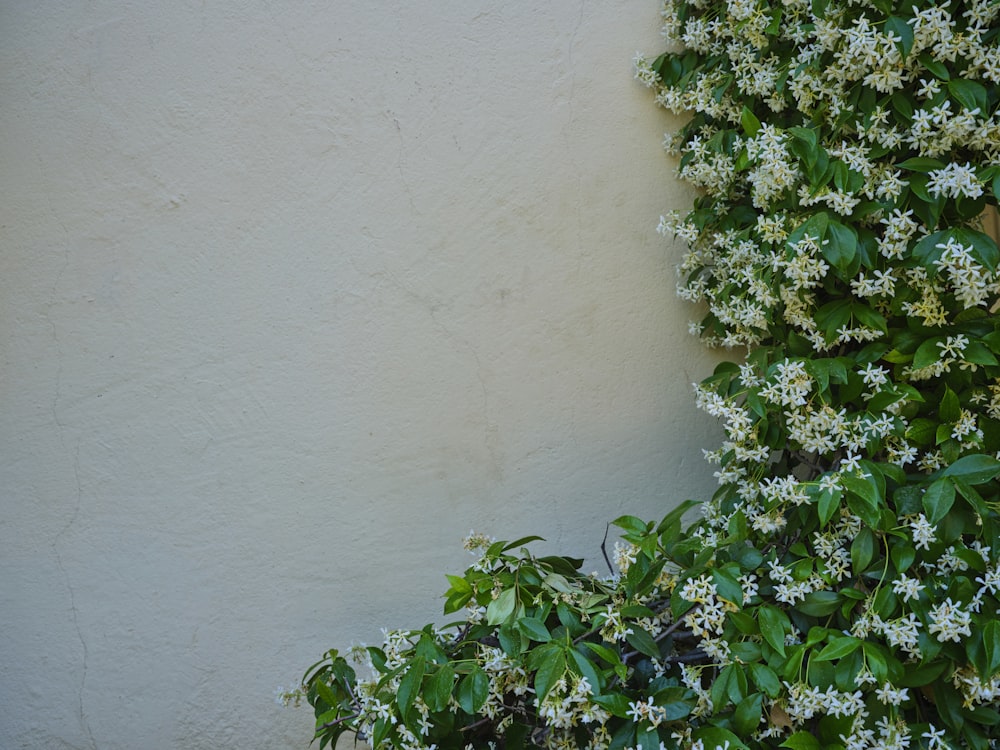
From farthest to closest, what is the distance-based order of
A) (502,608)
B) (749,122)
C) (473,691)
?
(749,122), (502,608), (473,691)

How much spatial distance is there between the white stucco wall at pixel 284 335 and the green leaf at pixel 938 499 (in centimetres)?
72

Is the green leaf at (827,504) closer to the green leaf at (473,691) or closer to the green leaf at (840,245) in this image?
the green leaf at (840,245)

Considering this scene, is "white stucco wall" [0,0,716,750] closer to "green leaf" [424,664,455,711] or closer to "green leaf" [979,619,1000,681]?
"green leaf" [424,664,455,711]

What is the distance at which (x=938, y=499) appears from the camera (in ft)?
5.49

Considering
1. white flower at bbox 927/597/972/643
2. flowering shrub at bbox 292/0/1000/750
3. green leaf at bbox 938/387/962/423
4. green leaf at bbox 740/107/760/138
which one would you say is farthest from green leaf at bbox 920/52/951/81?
white flower at bbox 927/597/972/643

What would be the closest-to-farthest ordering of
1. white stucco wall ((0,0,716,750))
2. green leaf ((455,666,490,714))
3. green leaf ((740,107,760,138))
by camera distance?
green leaf ((455,666,490,714)) → green leaf ((740,107,760,138)) → white stucco wall ((0,0,716,750))

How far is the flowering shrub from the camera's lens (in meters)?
1.67

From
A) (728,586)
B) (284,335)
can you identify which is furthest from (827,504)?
(284,335)

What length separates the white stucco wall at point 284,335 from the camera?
209 centimetres

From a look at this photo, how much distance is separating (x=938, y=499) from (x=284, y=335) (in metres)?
1.51

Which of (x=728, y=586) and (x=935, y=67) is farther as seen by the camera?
(x=935, y=67)

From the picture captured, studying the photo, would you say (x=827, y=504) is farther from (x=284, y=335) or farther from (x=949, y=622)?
(x=284, y=335)

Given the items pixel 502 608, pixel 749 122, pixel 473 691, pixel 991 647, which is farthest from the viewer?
pixel 749 122

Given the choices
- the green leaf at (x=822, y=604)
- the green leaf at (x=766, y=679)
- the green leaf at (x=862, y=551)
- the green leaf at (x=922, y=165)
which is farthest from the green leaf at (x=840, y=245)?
the green leaf at (x=766, y=679)
